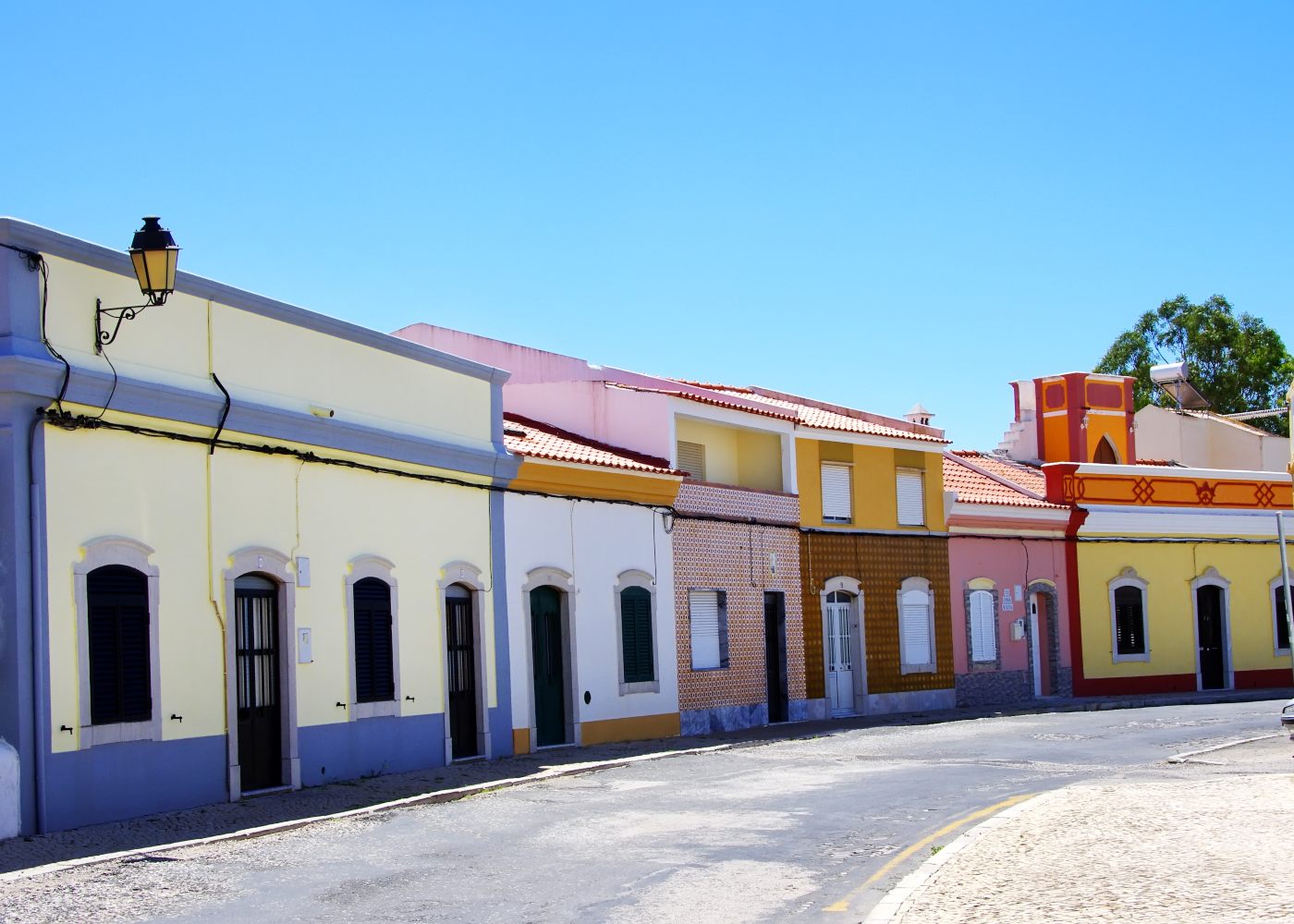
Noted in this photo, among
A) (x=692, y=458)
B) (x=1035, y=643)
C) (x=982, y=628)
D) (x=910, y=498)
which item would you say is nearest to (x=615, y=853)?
(x=692, y=458)

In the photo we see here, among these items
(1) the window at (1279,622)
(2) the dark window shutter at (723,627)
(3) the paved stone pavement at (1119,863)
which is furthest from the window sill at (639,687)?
(1) the window at (1279,622)

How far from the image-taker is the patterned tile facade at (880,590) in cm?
2853

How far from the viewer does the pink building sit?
1261 inches

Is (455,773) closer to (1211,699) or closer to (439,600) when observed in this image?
(439,600)

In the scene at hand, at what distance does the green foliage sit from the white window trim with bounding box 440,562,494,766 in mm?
39721

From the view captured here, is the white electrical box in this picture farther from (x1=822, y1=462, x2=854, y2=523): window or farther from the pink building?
the pink building

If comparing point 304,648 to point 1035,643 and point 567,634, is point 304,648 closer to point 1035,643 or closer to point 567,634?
point 567,634

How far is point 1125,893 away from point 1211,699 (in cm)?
2427

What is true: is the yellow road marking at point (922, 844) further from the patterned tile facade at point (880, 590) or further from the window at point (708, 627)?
the patterned tile facade at point (880, 590)

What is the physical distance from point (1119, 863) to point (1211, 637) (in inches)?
1088

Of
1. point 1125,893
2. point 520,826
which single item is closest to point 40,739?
point 520,826

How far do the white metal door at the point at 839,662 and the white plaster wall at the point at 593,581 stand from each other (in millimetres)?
5261

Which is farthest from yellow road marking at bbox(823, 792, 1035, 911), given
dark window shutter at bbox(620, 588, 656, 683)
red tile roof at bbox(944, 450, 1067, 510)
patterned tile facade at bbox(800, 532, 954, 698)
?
red tile roof at bbox(944, 450, 1067, 510)

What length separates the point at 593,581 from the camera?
74.8 ft
